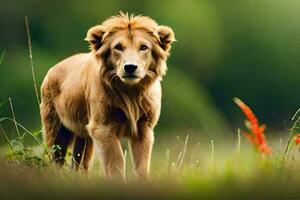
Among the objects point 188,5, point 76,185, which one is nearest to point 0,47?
point 188,5

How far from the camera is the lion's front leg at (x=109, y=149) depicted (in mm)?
6766

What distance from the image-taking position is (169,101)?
15.7m

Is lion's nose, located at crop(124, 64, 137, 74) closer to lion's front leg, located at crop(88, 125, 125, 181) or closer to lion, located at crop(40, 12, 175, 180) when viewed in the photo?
lion, located at crop(40, 12, 175, 180)

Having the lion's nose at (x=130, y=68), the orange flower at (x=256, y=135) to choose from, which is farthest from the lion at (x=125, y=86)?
the orange flower at (x=256, y=135)

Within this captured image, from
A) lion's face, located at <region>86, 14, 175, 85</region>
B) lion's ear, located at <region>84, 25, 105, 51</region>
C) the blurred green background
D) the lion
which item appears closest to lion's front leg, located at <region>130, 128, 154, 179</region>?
the lion

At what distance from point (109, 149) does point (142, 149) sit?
242mm

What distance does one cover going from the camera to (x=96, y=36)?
23.1 ft

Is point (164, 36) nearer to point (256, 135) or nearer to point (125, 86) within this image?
point (125, 86)

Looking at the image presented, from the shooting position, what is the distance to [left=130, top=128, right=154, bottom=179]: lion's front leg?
6.86 meters

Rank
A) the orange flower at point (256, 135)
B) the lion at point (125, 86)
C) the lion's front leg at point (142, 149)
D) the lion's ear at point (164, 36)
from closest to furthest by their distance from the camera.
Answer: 1. the orange flower at point (256, 135)
2. the lion at point (125, 86)
3. the lion's front leg at point (142, 149)
4. the lion's ear at point (164, 36)

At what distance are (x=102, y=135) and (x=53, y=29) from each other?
1020cm

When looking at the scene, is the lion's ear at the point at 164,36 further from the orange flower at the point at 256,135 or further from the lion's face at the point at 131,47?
the orange flower at the point at 256,135

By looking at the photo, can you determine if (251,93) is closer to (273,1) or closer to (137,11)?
(273,1)

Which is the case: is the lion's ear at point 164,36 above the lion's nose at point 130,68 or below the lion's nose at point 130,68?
above
